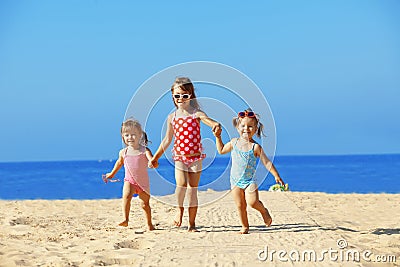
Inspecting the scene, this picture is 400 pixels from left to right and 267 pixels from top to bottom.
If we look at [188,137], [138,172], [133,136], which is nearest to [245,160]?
[188,137]

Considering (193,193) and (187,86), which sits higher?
(187,86)

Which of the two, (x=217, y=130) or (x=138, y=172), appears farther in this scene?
(x=138, y=172)

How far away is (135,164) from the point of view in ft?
25.3

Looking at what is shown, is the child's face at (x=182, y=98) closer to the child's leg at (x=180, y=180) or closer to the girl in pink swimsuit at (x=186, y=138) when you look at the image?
the girl in pink swimsuit at (x=186, y=138)

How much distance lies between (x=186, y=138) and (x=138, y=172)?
2.94ft

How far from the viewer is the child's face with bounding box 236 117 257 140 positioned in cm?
722

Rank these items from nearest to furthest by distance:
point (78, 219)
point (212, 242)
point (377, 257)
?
1. point (377, 257)
2. point (212, 242)
3. point (78, 219)

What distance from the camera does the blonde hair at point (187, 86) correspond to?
7.45m

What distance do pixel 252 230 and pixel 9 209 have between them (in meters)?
5.48

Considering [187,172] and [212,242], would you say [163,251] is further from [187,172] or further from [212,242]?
[187,172]

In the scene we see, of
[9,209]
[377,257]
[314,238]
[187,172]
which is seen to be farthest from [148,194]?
[9,209]

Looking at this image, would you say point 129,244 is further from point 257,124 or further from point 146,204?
point 257,124

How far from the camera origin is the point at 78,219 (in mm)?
9547

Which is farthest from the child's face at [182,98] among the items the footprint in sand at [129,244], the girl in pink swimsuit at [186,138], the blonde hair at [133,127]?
the footprint in sand at [129,244]
